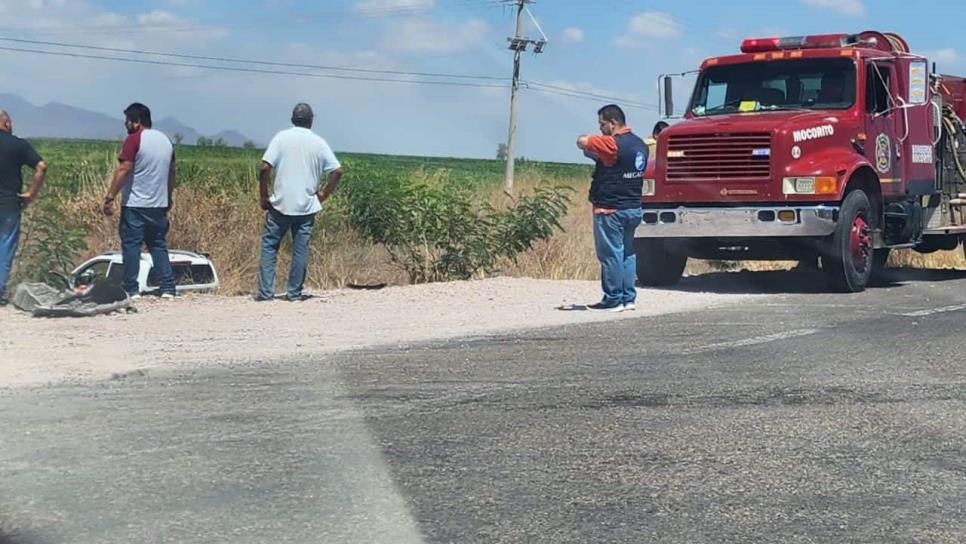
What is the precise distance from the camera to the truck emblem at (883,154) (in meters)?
14.5

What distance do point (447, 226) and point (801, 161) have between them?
168 inches

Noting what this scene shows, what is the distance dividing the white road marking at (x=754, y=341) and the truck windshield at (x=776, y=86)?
15.4 ft

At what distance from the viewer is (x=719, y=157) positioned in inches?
541

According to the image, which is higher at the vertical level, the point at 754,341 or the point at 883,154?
the point at 883,154

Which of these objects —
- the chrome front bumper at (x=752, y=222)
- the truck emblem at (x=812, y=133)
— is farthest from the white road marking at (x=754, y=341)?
the truck emblem at (x=812, y=133)

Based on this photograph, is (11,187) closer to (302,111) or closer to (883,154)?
(302,111)

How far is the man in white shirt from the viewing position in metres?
11.9

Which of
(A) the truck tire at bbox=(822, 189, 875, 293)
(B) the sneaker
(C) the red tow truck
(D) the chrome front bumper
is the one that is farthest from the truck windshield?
(B) the sneaker

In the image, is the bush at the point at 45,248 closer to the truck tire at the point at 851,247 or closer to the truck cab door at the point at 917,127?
the truck tire at the point at 851,247

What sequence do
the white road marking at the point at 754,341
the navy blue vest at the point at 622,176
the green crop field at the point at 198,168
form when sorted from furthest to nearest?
the green crop field at the point at 198,168 → the navy blue vest at the point at 622,176 → the white road marking at the point at 754,341

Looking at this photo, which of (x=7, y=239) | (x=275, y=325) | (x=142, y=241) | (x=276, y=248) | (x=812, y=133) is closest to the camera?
(x=275, y=325)

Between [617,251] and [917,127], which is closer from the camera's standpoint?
[617,251]

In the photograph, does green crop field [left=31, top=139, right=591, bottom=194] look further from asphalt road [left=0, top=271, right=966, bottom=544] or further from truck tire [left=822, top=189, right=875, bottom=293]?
asphalt road [left=0, top=271, right=966, bottom=544]

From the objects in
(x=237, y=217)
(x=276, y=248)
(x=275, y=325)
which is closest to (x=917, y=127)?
(x=276, y=248)
